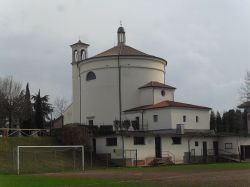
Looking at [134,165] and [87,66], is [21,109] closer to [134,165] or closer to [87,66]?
[87,66]

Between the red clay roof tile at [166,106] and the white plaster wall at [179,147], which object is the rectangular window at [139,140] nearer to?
the white plaster wall at [179,147]

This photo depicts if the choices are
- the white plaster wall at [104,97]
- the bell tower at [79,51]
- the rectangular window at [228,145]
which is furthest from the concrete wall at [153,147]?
the bell tower at [79,51]

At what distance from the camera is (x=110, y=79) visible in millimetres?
72938

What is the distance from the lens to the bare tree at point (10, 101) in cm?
7604

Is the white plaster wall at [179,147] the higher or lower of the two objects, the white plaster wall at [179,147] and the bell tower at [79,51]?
the lower

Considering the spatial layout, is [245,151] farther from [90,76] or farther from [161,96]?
Answer: [90,76]

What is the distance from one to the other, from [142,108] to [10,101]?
21.3 meters

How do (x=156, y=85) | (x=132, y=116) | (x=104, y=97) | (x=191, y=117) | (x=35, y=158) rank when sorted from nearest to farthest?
(x=35, y=158), (x=191, y=117), (x=132, y=116), (x=156, y=85), (x=104, y=97)

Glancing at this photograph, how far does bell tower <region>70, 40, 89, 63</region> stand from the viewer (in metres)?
80.9

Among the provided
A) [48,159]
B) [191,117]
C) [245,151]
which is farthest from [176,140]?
[48,159]

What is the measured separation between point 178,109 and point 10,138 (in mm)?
23182

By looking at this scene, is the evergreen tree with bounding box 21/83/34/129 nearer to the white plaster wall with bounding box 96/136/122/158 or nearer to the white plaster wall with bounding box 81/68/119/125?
the white plaster wall with bounding box 81/68/119/125

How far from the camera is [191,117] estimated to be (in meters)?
69.0

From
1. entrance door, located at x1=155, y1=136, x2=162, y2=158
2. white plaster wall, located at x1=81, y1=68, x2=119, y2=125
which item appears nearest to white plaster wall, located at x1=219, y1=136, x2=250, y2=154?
entrance door, located at x1=155, y1=136, x2=162, y2=158
